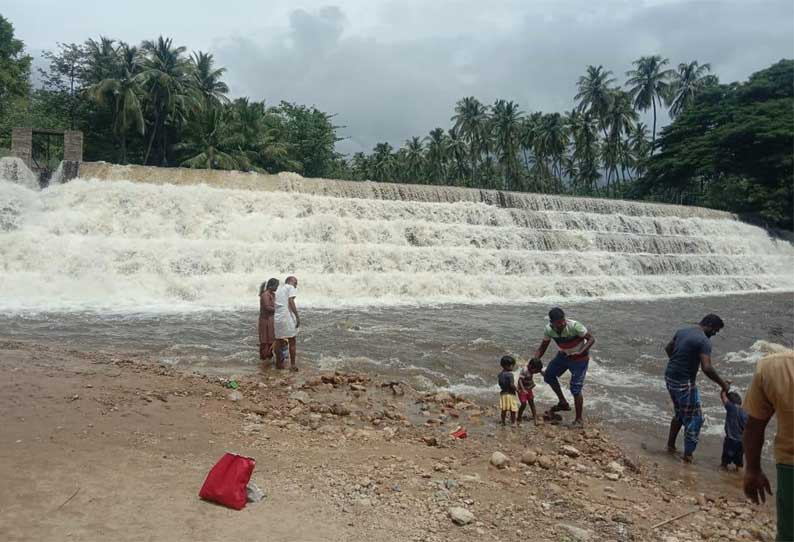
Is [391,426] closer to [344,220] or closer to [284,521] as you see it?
[284,521]

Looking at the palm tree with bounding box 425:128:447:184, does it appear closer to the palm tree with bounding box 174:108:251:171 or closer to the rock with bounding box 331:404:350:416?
the palm tree with bounding box 174:108:251:171

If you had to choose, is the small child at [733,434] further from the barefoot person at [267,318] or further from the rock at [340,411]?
the barefoot person at [267,318]

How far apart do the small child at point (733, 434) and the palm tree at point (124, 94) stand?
34.2 m

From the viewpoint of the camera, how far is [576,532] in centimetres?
307

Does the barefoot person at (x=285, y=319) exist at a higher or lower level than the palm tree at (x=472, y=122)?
lower

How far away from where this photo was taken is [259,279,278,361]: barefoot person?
22.9ft

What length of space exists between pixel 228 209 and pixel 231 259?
2836mm

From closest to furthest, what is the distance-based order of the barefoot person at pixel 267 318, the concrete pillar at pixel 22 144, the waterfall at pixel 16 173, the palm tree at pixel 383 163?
the barefoot person at pixel 267 318 → the waterfall at pixel 16 173 → the concrete pillar at pixel 22 144 → the palm tree at pixel 383 163

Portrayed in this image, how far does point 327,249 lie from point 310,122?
30383 millimetres

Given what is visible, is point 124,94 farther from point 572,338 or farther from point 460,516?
point 460,516

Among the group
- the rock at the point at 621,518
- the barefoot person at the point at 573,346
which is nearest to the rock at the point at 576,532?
the rock at the point at 621,518

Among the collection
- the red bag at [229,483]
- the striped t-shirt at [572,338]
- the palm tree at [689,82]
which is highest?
the palm tree at [689,82]

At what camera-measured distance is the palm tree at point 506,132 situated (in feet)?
173

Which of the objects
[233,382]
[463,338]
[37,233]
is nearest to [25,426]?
[233,382]
